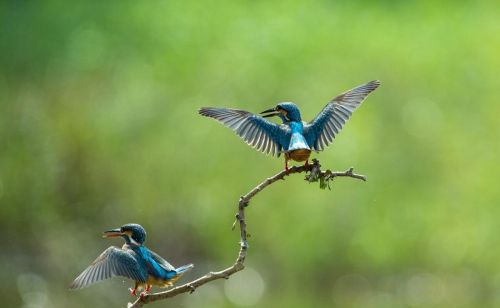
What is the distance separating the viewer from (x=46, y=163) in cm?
1858

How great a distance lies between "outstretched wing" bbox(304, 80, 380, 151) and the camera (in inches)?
301

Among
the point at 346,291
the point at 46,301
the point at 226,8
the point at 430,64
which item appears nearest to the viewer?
the point at 46,301

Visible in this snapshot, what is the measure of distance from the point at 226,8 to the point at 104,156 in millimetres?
4647

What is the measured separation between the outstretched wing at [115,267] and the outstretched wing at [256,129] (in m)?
0.94

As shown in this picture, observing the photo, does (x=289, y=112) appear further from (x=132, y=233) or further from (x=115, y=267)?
(x=115, y=267)

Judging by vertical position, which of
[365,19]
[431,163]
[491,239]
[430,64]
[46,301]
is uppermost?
[365,19]

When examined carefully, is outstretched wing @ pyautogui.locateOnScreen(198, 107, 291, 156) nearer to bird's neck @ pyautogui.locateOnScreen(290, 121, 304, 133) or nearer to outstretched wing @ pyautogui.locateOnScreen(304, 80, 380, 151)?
bird's neck @ pyautogui.locateOnScreen(290, 121, 304, 133)

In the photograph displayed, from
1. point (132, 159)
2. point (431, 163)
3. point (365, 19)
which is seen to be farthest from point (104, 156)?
point (365, 19)

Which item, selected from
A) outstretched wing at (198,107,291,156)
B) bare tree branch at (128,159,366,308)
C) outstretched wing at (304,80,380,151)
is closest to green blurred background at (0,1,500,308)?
outstretched wing at (304,80,380,151)

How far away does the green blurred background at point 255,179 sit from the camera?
59.4 feet

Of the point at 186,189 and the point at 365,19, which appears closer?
the point at 186,189

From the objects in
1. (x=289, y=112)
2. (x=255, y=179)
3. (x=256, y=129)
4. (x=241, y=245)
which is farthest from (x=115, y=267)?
(x=255, y=179)

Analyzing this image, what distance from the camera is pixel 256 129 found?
7.67 metres

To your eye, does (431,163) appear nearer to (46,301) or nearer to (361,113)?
(361,113)
